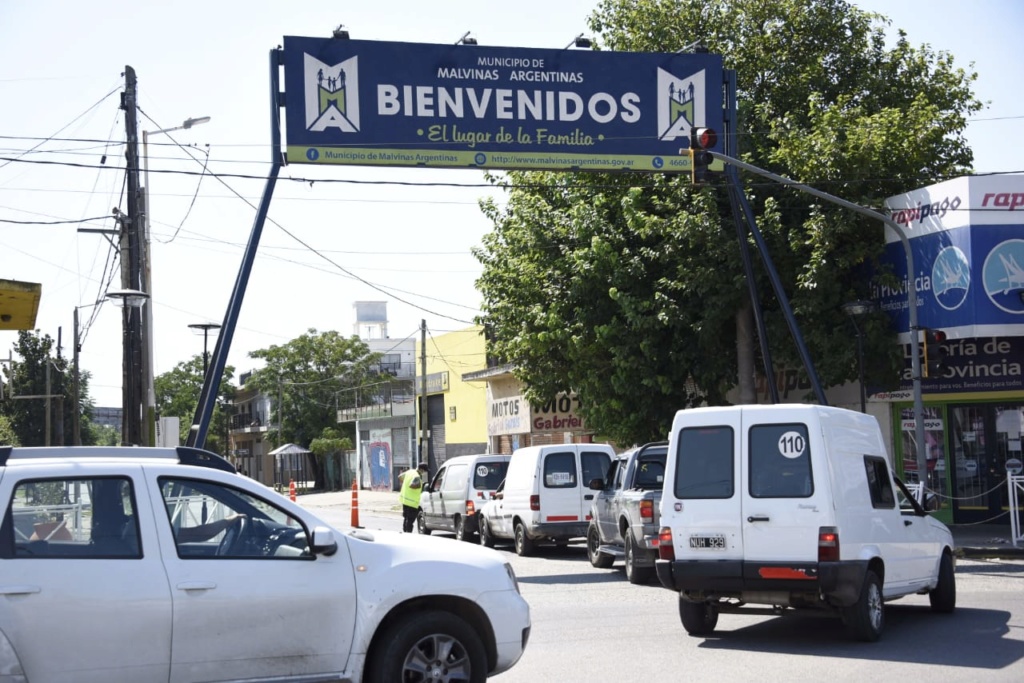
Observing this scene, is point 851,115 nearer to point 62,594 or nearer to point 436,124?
point 436,124

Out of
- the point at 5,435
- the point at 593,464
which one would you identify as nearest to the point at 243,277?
the point at 593,464

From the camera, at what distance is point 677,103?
76.3 ft

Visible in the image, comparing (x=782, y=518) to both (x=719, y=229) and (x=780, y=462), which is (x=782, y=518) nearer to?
(x=780, y=462)

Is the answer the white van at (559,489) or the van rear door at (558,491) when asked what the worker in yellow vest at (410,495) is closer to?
the white van at (559,489)

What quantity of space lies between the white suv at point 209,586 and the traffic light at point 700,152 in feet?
39.1

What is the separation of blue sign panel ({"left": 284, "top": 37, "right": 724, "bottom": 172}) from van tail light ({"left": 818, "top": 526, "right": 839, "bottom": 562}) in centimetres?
1316

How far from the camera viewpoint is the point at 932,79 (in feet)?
88.9

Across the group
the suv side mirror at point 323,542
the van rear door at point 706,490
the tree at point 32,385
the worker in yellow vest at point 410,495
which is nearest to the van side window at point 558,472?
the worker in yellow vest at point 410,495

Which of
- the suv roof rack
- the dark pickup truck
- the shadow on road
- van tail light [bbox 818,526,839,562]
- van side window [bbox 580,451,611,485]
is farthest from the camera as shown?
van side window [bbox 580,451,611,485]

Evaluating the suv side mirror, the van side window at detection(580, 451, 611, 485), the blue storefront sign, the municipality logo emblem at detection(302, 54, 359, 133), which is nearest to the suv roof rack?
the suv side mirror

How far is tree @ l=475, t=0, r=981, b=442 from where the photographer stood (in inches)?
931

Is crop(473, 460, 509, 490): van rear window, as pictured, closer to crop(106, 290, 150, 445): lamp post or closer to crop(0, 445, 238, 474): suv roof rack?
crop(106, 290, 150, 445): lamp post

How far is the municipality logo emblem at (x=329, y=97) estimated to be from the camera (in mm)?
21375

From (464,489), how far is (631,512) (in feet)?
31.4
